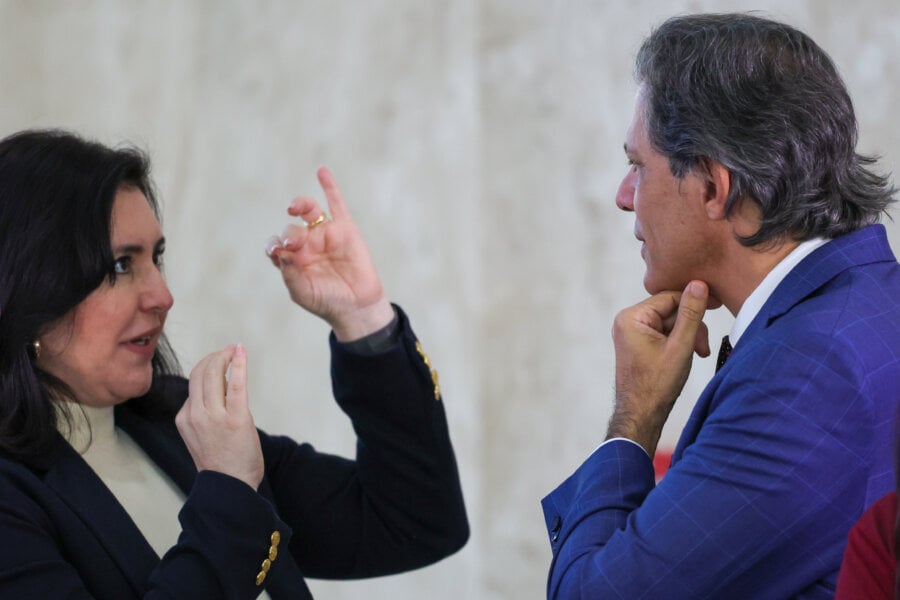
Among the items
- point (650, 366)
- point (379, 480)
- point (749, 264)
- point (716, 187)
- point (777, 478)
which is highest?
point (716, 187)

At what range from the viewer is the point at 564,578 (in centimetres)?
154

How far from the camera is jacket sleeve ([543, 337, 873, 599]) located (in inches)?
56.6

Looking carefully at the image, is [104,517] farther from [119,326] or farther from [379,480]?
[379,480]

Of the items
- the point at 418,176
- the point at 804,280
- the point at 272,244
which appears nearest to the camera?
the point at 804,280

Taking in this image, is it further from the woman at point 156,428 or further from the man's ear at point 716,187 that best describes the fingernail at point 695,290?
the woman at point 156,428

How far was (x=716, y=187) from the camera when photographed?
1716 mm

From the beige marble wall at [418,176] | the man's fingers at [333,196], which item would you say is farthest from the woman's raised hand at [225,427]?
the beige marble wall at [418,176]

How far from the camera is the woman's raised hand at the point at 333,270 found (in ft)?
7.23

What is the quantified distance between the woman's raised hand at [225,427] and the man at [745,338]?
0.47m

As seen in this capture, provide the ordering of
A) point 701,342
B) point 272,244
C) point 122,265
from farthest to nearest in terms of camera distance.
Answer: point 272,244 → point 122,265 → point 701,342

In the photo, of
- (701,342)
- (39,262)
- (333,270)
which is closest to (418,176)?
(333,270)

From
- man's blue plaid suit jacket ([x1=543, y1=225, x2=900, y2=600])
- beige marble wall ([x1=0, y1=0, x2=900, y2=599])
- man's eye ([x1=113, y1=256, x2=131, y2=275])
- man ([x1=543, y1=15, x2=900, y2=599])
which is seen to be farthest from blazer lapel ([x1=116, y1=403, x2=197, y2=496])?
beige marble wall ([x1=0, y1=0, x2=900, y2=599])

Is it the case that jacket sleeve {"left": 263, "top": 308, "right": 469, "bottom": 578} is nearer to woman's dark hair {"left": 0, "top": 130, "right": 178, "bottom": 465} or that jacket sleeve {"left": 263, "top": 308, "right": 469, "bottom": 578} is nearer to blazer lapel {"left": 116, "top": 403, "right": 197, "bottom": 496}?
blazer lapel {"left": 116, "top": 403, "right": 197, "bottom": 496}

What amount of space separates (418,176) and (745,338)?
2132 millimetres
